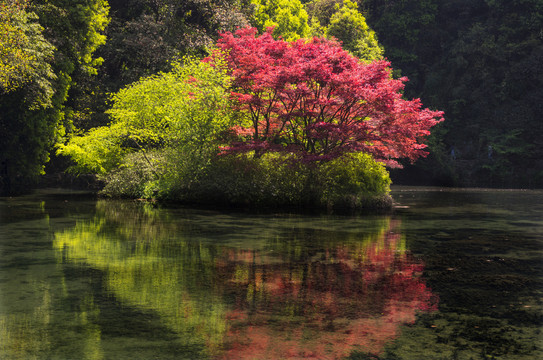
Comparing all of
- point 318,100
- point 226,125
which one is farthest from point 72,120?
point 318,100

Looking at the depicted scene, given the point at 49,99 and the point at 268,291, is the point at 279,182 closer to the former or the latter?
the point at 268,291

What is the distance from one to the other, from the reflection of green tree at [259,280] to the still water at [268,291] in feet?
0.08

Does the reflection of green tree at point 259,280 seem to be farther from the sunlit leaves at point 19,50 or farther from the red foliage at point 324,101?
the sunlit leaves at point 19,50

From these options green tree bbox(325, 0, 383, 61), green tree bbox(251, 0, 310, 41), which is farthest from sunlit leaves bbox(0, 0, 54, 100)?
green tree bbox(325, 0, 383, 61)

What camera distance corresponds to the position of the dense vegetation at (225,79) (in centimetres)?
2294

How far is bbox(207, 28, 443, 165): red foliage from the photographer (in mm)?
18422

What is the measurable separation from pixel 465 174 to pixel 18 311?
37.0m

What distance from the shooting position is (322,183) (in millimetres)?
19016

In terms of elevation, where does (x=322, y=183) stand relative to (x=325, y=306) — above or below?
above

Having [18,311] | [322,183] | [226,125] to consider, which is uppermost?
[226,125]

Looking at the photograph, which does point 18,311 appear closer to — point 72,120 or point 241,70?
point 241,70

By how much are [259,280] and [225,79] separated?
13.8m

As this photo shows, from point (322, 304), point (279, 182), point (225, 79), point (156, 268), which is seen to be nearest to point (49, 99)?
point (225, 79)

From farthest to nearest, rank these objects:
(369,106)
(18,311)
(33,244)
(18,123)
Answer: (18,123)
(369,106)
(33,244)
(18,311)
